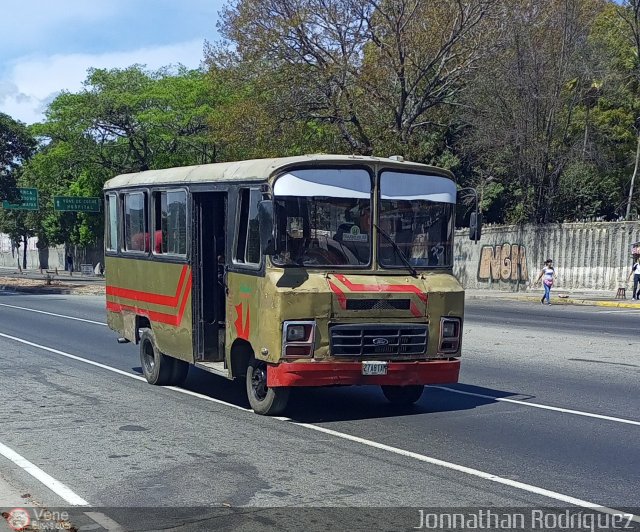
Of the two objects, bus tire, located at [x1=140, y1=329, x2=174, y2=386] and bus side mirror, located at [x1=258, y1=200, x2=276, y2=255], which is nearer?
→ bus side mirror, located at [x1=258, y1=200, x2=276, y2=255]

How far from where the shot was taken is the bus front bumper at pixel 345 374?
9.75 metres

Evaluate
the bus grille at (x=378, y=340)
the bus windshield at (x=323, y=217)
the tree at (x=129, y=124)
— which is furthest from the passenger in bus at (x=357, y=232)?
the tree at (x=129, y=124)

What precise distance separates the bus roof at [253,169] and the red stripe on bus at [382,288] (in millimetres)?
1310

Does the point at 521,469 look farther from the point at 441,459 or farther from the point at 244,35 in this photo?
the point at 244,35

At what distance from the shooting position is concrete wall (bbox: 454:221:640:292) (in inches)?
1369

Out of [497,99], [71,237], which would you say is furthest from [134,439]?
[71,237]

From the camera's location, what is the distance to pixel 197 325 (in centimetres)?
A: 1152

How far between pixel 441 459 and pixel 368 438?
1133mm

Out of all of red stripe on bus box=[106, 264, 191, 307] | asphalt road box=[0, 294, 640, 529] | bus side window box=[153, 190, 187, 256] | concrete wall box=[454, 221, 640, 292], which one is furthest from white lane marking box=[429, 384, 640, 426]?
concrete wall box=[454, 221, 640, 292]

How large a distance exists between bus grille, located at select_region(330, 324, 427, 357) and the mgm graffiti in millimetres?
29772

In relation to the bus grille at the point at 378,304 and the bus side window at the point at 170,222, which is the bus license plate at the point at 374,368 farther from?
the bus side window at the point at 170,222

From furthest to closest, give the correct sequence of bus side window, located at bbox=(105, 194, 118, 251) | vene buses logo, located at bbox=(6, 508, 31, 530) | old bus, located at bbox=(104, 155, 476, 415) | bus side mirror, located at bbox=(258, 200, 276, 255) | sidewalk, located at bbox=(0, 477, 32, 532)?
1. bus side window, located at bbox=(105, 194, 118, 251)
2. old bus, located at bbox=(104, 155, 476, 415)
3. bus side mirror, located at bbox=(258, 200, 276, 255)
4. sidewalk, located at bbox=(0, 477, 32, 532)
5. vene buses logo, located at bbox=(6, 508, 31, 530)

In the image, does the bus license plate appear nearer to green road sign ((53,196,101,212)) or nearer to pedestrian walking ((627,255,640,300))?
pedestrian walking ((627,255,640,300))

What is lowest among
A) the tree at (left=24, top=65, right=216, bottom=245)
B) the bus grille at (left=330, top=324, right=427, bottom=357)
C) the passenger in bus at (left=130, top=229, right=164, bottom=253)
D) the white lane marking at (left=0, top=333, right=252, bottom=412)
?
the white lane marking at (left=0, top=333, right=252, bottom=412)
